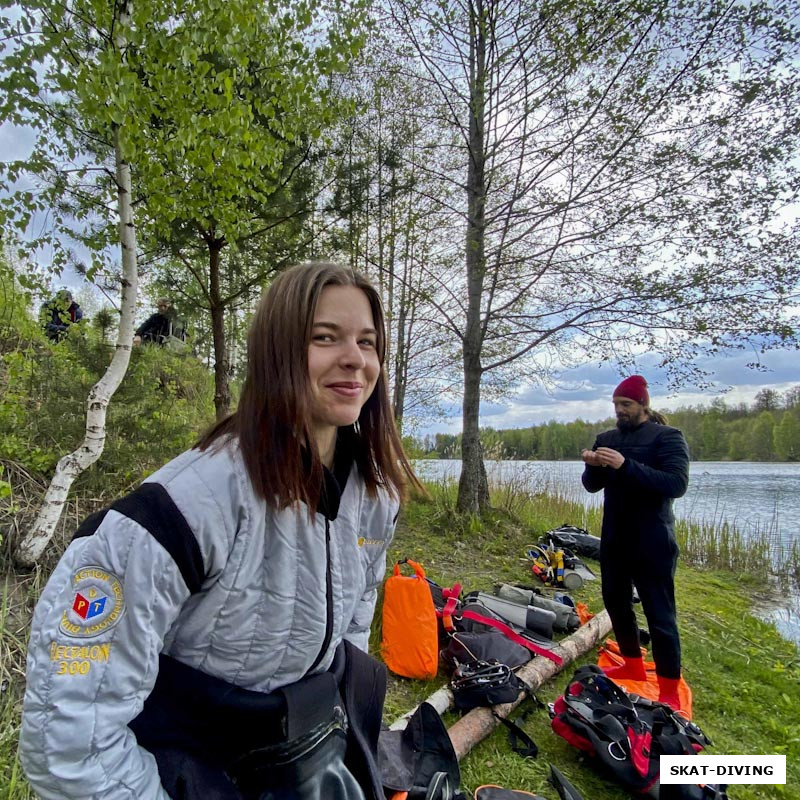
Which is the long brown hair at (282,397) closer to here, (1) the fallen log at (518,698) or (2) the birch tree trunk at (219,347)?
(1) the fallen log at (518,698)

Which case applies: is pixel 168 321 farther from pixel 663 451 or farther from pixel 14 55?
pixel 663 451

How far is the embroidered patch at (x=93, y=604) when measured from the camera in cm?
73

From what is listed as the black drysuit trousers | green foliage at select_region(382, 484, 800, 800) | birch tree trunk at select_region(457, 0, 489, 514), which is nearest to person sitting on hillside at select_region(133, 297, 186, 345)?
birch tree trunk at select_region(457, 0, 489, 514)

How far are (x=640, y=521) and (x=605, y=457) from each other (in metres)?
0.45

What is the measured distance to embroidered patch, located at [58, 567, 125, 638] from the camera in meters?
0.73

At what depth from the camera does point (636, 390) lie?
293 centimetres

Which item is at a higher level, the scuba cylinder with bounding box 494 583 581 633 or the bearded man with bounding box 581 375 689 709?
the bearded man with bounding box 581 375 689 709

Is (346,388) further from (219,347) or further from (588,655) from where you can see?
(219,347)

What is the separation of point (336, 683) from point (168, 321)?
239 inches

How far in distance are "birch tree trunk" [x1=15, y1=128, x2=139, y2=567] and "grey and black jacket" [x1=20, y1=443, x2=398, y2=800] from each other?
229 centimetres

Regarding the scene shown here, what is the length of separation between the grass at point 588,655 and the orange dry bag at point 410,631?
3.8 inches

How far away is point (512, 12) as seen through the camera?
5.12 m

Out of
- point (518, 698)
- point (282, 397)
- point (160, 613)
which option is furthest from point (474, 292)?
point (160, 613)

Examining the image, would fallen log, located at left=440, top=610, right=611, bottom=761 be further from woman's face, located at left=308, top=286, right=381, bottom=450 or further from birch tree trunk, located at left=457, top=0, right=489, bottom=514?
birch tree trunk, located at left=457, top=0, right=489, bottom=514
